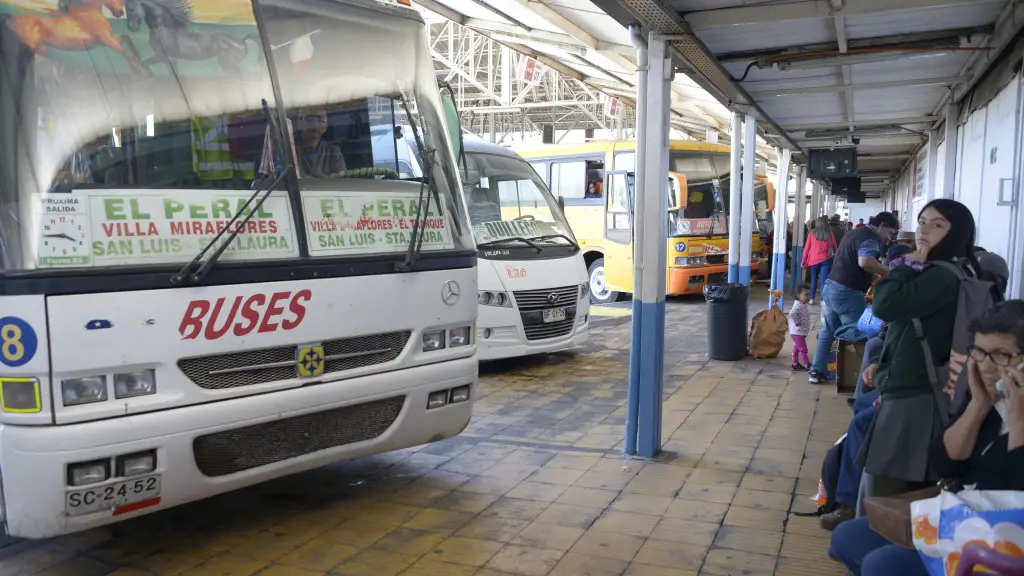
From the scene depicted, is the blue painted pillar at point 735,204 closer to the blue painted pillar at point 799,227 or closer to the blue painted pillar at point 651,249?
the blue painted pillar at point 651,249

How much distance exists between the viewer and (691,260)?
1559cm

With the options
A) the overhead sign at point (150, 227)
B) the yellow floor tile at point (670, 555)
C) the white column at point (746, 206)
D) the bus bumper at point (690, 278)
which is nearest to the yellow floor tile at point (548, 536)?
the yellow floor tile at point (670, 555)

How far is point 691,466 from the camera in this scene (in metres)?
5.55

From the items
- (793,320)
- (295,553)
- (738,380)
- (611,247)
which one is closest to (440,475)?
(295,553)

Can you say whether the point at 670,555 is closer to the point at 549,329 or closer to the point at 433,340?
the point at 433,340

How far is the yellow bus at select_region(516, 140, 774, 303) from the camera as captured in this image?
1531cm

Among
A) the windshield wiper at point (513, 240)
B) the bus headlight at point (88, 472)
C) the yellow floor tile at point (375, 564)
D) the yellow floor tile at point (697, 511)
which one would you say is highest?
the windshield wiper at point (513, 240)

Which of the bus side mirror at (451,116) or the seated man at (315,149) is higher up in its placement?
the bus side mirror at (451,116)

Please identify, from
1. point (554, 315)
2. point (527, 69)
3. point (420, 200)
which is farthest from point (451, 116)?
point (527, 69)

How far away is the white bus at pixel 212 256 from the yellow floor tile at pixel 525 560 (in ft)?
3.19

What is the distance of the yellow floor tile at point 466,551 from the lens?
4.10 metres

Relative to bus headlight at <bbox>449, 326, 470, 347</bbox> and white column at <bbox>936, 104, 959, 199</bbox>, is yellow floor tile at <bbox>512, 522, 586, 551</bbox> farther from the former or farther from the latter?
→ white column at <bbox>936, 104, 959, 199</bbox>

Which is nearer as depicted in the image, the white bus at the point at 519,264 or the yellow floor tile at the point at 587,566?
the yellow floor tile at the point at 587,566

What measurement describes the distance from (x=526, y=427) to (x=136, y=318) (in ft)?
12.3
